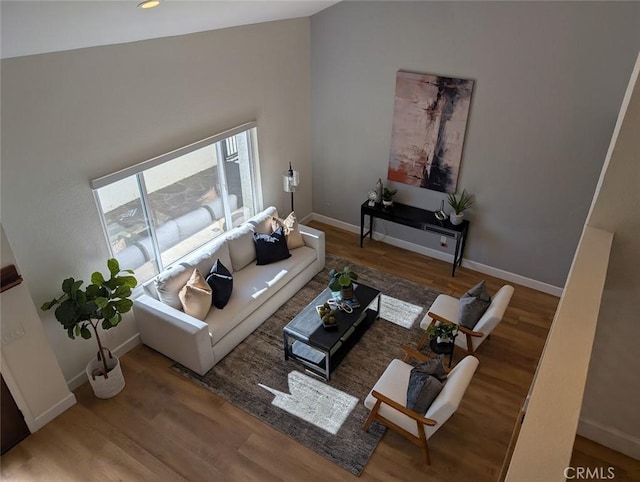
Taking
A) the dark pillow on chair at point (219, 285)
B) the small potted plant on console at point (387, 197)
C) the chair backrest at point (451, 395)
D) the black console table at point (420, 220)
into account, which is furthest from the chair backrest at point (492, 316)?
the dark pillow on chair at point (219, 285)

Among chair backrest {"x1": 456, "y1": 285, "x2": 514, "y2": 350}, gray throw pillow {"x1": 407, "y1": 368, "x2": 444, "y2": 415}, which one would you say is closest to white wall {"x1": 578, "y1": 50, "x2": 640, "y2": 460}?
chair backrest {"x1": 456, "y1": 285, "x2": 514, "y2": 350}

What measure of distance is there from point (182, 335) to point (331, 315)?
57.9 inches

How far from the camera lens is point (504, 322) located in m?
5.46

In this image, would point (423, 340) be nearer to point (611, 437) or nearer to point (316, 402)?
point (316, 402)

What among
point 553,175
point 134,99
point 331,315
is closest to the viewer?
point 134,99

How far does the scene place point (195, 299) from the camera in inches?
188

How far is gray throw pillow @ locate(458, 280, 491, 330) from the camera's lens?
4664 millimetres

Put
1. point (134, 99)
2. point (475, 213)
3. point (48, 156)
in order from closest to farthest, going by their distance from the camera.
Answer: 1. point (48, 156)
2. point (134, 99)
3. point (475, 213)

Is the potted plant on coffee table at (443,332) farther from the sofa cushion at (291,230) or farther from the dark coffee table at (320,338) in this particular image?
the sofa cushion at (291,230)

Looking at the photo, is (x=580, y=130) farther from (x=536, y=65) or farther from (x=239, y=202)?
(x=239, y=202)

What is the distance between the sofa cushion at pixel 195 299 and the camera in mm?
4766

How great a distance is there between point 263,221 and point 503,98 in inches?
125

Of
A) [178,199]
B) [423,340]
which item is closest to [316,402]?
[423,340]

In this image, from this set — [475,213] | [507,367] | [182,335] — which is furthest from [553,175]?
[182,335]
